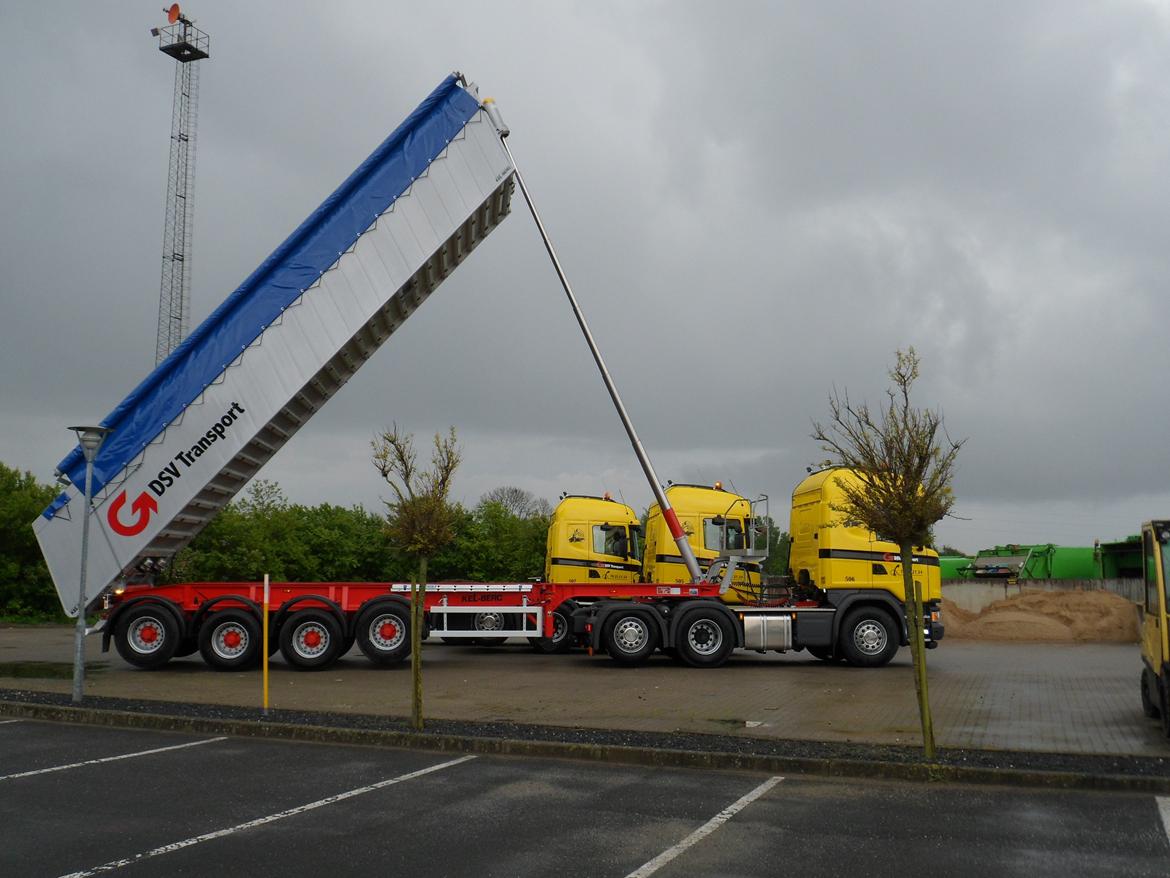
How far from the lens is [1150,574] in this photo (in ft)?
31.4

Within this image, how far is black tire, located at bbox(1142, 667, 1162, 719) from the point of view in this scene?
1017cm

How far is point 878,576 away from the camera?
1650cm

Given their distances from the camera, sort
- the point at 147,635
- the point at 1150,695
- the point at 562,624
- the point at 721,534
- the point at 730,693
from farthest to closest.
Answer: the point at 721,534, the point at 562,624, the point at 147,635, the point at 730,693, the point at 1150,695

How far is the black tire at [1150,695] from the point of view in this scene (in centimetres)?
1017

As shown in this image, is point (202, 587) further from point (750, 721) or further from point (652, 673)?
point (750, 721)

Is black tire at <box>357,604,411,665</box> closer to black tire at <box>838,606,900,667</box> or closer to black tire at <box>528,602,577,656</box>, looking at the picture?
black tire at <box>528,602,577,656</box>

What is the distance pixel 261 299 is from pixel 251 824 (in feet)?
31.4

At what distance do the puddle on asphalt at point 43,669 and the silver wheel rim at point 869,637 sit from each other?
12.4 metres

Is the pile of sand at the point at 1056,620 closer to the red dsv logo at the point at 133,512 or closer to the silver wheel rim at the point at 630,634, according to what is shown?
the silver wheel rim at the point at 630,634

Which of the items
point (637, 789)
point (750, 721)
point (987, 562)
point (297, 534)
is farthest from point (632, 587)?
point (987, 562)

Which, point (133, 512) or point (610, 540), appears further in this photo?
point (610, 540)

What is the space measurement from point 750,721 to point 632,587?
626cm

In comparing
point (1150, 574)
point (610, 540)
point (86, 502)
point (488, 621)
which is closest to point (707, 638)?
point (610, 540)

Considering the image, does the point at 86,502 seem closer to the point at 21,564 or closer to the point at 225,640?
the point at 225,640
